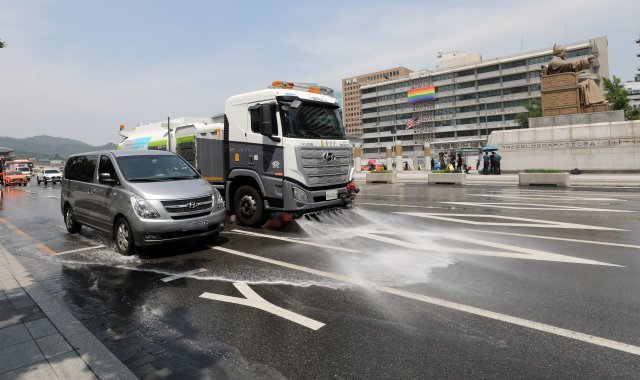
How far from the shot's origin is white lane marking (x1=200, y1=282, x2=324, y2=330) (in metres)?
3.96

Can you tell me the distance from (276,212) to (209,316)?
4.81 m

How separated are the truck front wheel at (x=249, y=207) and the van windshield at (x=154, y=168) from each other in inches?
60.9

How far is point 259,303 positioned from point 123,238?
13.0ft

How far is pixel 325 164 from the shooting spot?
8.98m

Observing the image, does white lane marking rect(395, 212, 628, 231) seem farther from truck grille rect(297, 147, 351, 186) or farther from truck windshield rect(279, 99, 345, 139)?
truck windshield rect(279, 99, 345, 139)

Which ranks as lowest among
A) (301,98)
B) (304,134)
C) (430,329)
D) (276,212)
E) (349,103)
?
(430,329)

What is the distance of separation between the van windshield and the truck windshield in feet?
7.69

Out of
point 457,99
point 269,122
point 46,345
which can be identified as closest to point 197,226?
point 269,122

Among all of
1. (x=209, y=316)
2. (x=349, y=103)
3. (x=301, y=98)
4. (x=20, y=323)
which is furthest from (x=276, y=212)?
(x=349, y=103)

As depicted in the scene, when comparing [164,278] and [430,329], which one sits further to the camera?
[164,278]

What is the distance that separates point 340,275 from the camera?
18.0 ft

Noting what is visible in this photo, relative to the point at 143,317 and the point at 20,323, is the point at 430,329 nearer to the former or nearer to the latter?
the point at 143,317

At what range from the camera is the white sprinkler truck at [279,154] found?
8.52 m

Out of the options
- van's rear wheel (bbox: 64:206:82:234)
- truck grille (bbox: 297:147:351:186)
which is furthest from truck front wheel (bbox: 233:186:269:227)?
van's rear wheel (bbox: 64:206:82:234)
